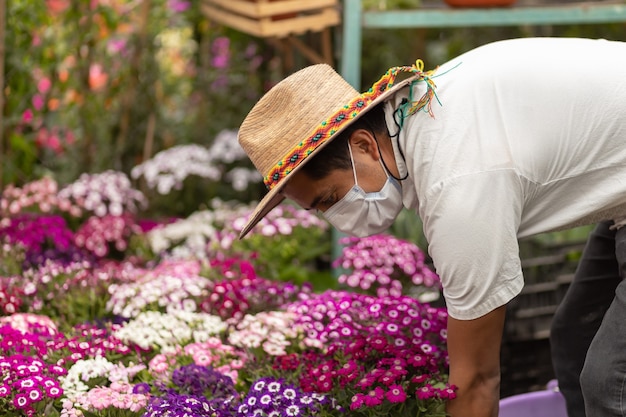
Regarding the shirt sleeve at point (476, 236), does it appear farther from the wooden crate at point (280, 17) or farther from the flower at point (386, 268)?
the wooden crate at point (280, 17)

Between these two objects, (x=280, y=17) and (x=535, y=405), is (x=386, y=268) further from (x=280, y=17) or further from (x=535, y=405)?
(x=280, y=17)

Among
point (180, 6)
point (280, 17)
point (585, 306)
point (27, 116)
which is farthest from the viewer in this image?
point (180, 6)

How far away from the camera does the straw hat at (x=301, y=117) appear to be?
2195 mm

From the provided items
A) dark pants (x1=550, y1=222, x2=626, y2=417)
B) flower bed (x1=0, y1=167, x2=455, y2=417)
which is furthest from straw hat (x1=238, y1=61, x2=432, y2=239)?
dark pants (x1=550, y1=222, x2=626, y2=417)

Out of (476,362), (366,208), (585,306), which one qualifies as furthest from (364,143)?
(585,306)

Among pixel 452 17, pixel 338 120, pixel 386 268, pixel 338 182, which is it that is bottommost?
→ pixel 386 268

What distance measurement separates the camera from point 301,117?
228 cm

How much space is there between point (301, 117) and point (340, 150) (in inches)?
5.5

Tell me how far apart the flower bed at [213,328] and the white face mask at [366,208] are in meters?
0.38

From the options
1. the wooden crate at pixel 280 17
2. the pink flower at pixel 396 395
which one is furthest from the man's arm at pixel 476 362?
the wooden crate at pixel 280 17

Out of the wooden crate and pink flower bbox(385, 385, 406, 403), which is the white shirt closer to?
pink flower bbox(385, 385, 406, 403)

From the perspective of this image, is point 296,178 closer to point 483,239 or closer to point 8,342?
point 483,239

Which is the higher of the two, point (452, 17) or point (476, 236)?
point (452, 17)

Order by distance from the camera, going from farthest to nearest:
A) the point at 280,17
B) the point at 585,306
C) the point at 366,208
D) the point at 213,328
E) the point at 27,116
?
the point at 27,116
the point at 280,17
the point at 213,328
the point at 585,306
the point at 366,208
